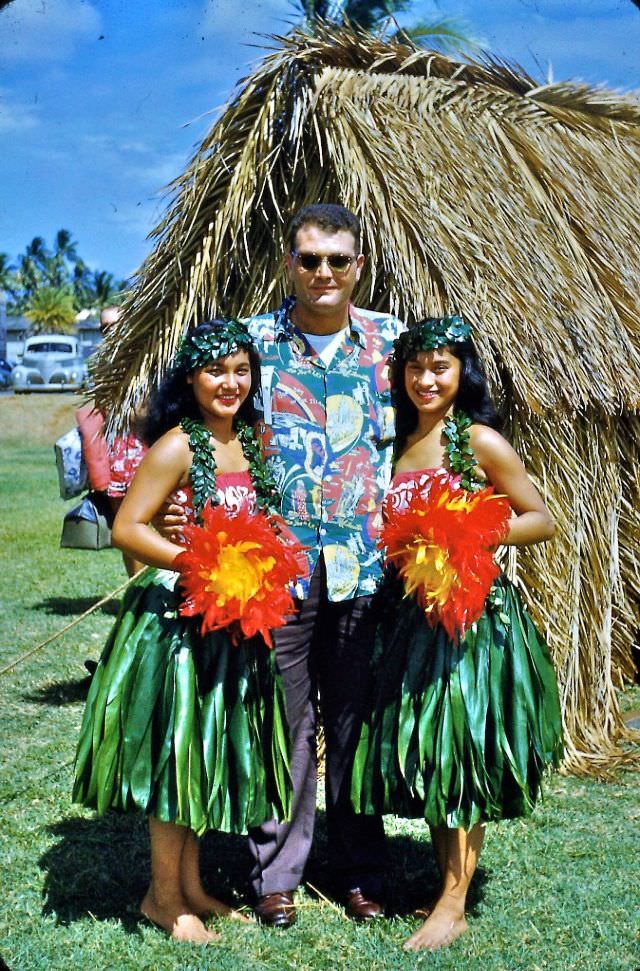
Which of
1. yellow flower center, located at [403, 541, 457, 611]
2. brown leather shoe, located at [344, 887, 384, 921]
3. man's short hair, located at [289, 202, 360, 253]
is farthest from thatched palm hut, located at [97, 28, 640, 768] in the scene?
brown leather shoe, located at [344, 887, 384, 921]

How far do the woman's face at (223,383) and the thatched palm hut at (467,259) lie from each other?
1.22m

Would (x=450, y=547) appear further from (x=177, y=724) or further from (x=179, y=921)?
(x=179, y=921)

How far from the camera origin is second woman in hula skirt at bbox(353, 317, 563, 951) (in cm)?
290

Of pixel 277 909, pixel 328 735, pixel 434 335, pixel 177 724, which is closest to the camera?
pixel 177 724

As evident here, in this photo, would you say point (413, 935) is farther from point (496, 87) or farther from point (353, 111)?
point (496, 87)

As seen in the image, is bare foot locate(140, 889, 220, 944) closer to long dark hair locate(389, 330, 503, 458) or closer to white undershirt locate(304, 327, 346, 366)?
Result: long dark hair locate(389, 330, 503, 458)

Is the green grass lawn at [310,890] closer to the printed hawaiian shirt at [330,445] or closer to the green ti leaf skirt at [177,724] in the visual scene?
the green ti leaf skirt at [177,724]

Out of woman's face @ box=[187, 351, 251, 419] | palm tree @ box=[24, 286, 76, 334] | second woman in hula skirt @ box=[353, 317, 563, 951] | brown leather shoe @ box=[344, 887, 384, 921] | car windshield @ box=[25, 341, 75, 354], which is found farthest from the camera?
palm tree @ box=[24, 286, 76, 334]

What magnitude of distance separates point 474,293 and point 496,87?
1.79 metres

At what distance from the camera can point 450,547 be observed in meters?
2.84

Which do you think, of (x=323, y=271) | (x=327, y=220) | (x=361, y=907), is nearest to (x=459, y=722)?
(x=361, y=907)

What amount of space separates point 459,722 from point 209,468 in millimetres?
1018

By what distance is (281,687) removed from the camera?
3.11m

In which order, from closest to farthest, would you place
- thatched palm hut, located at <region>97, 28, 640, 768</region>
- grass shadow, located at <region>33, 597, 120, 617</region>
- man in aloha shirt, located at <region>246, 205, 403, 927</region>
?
man in aloha shirt, located at <region>246, 205, 403, 927</region>
thatched palm hut, located at <region>97, 28, 640, 768</region>
grass shadow, located at <region>33, 597, 120, 617</region>
